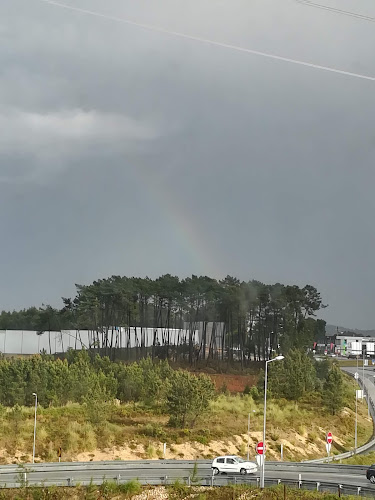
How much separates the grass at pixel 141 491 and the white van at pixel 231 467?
26.7ft

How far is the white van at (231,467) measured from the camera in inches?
2249

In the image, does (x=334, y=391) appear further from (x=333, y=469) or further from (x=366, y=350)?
(x=333, y=469)

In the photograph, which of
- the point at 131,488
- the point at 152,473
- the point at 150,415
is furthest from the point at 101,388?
the point at 131,488

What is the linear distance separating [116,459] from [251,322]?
10070 cm

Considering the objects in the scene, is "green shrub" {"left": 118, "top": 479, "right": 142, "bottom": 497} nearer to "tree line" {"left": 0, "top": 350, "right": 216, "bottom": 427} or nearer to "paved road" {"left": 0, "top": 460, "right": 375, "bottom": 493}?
"paved road" {"left": 0, "top": 460, "right": 375, "bottom": 493}

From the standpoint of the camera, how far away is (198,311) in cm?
17450

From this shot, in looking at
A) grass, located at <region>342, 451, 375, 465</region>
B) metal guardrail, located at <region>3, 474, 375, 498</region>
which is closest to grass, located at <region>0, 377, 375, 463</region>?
grass, located at <region>342, 451, 375, 465</region>

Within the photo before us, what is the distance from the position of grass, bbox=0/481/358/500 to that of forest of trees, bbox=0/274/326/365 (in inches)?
4510

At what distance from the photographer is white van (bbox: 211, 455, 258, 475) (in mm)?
57125

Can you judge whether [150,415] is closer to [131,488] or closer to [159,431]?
[159,431]

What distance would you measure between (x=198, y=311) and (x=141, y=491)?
126 metres

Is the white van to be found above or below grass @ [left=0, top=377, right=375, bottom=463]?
above


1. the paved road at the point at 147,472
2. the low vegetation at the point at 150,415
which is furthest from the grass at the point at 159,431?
the paved road at the point at 147,472

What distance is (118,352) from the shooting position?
168 m
